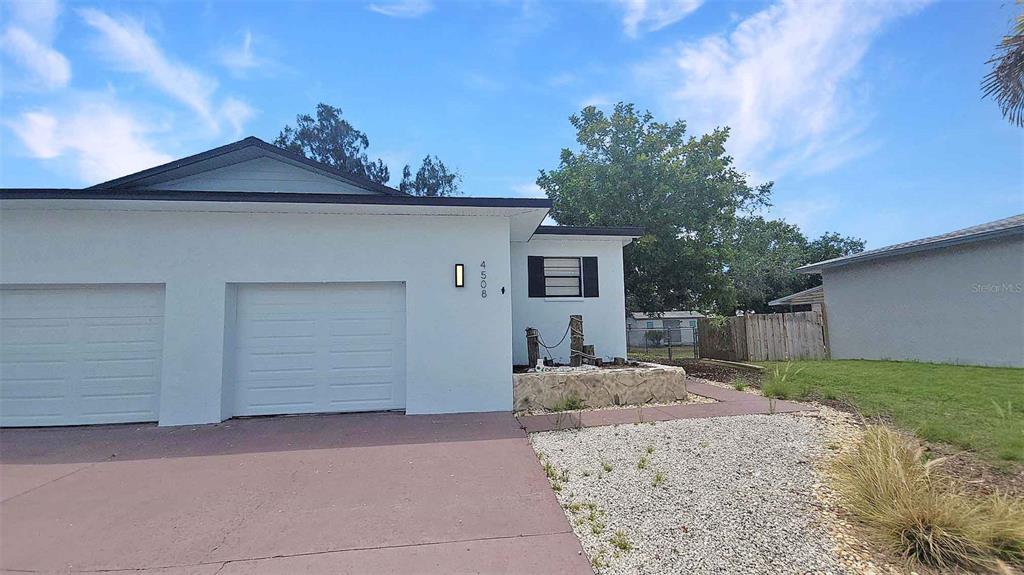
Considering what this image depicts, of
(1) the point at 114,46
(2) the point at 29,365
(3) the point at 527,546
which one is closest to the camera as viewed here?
(3) the point at 527,546

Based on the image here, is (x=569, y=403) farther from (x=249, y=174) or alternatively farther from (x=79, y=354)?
(x=79, y=354)

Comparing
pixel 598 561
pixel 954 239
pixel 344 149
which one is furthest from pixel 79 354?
pixel 344 149

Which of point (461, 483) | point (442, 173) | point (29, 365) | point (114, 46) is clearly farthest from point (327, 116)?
point (461, 483)

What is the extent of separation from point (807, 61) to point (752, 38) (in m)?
1.33

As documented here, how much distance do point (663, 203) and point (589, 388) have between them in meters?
9.57

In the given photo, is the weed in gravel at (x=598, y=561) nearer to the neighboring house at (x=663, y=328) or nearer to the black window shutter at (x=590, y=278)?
the black window shutter at (x=590, y=278)

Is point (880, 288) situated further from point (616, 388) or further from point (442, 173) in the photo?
point (442, 173)

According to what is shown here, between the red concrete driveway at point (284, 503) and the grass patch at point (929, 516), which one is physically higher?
the grass patch at point (929, 516)

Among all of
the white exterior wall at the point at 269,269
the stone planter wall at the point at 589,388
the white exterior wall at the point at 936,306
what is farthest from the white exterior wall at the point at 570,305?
the white exterior wall at the point at 936,306

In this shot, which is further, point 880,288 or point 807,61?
point 880,288

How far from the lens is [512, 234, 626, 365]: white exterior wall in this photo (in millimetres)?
10227

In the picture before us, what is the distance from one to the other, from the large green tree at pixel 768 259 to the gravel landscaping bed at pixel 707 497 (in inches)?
839

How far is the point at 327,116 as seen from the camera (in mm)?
26203

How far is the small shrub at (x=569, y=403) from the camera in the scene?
24.5 ft
